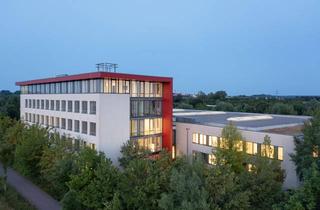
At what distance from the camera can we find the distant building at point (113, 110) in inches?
1576

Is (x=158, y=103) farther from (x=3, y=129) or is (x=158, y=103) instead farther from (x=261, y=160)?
(x=3, y=129)

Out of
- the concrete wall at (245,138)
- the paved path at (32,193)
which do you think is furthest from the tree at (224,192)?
the paved path at (32,193)

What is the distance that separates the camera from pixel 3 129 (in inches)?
2047

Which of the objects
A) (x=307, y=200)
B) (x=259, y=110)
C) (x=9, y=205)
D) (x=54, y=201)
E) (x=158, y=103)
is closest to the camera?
(x=307, y=200)

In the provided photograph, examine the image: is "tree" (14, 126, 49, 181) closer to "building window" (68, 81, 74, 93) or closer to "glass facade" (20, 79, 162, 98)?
"glass facade" (20, 79, 162, 98)

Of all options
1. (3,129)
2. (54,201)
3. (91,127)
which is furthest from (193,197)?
(3,129)

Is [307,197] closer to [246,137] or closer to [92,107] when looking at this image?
[246,137]

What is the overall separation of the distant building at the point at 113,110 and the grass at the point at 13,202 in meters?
9.94

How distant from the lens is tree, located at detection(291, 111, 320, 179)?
1136 inches

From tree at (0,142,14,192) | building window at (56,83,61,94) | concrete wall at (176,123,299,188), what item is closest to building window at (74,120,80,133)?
building window at (56,83,61,94)

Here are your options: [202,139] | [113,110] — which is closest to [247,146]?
[202,139]

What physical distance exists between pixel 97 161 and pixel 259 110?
65.4m

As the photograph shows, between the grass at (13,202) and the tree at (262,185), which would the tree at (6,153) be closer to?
the grass at (13,202)

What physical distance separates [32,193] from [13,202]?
3.69m
